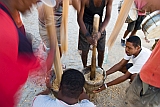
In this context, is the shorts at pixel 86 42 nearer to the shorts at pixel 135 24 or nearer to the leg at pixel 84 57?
the leg at pixel 84 57

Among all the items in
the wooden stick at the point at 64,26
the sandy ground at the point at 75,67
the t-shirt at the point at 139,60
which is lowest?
the sandy ground at the point at 75,67

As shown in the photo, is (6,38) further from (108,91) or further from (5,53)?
(108,91)

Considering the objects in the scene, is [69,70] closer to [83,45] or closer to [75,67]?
[83,45]

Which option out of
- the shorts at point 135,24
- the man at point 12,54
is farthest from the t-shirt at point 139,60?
the man at point 12,54

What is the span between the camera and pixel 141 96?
199cm

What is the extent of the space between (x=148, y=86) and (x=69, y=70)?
68 centimetres

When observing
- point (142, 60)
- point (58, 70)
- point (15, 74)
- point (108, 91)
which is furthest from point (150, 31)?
point (15, 74)

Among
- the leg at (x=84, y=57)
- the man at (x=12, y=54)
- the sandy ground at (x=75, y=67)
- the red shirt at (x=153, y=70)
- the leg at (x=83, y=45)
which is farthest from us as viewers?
the leg at (x=84, y=57)

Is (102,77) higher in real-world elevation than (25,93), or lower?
higher

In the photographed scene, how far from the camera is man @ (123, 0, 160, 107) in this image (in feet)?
5.56

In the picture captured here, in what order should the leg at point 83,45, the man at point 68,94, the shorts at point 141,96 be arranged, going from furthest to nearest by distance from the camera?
the leg at point 83,45, the shorts at point 141,96, the man at point 68,94

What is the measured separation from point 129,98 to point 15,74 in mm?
1312

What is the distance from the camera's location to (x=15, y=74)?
114 cm

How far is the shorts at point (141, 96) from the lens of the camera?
6.19ft
